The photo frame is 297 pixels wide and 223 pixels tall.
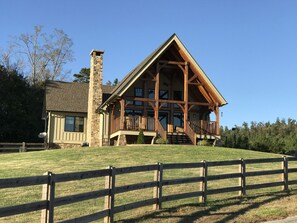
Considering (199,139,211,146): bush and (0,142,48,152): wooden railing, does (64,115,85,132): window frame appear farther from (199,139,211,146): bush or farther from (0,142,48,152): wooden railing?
(199,139,211,146): bush

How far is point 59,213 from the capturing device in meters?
9.30

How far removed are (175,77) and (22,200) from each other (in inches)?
1004

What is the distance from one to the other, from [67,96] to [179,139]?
13.0 m

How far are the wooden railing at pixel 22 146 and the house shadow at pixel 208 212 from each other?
25198 mm

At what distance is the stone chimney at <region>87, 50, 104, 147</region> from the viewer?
34.1 m

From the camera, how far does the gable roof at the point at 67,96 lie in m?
36.6

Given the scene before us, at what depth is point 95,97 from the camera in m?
34.7

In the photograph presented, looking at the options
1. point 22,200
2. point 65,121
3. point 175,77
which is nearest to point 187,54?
point 175,77

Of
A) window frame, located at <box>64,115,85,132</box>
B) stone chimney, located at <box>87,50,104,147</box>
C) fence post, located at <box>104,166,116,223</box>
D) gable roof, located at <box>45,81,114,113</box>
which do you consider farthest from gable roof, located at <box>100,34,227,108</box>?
fence post, located at <box>104,166,116,223</box>

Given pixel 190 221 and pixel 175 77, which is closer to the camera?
pixel 190 221

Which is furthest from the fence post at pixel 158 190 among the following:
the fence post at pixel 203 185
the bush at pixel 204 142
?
the bush at pixel 204 142

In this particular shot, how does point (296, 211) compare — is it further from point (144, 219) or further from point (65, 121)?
point (65, 121)

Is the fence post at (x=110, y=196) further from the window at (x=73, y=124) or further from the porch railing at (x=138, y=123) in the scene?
the window at (x=73, y=124)

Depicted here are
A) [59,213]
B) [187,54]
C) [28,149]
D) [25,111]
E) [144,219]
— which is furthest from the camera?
[25,111]
